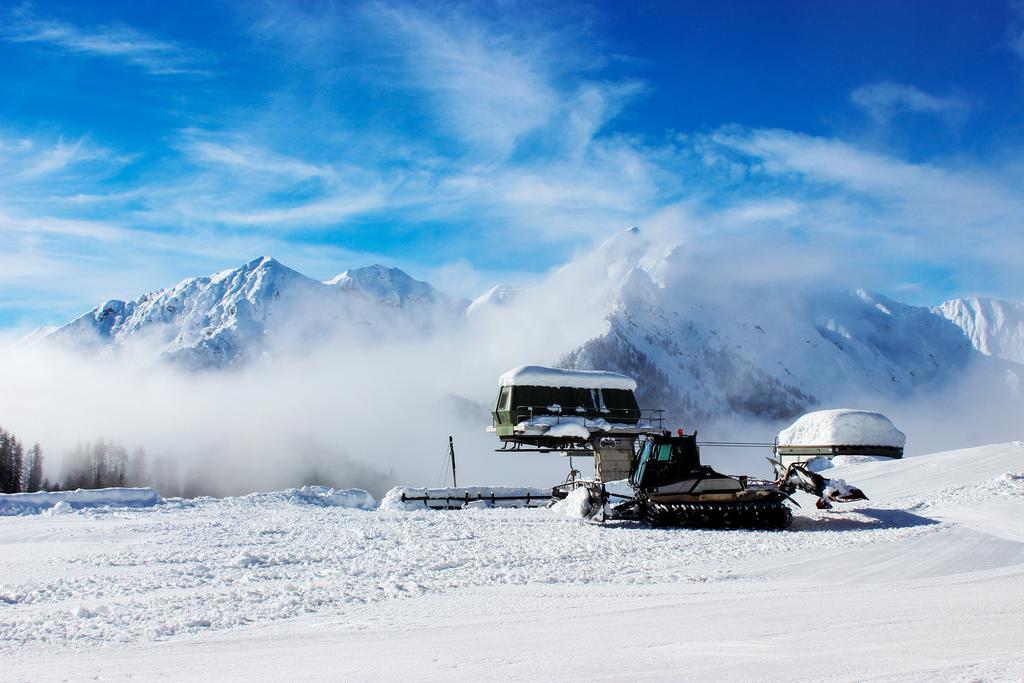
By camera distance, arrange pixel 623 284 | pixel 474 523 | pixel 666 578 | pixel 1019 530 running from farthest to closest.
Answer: pixel 623 284, pixel 474 523, pixel 1019 530, pixel 666 578

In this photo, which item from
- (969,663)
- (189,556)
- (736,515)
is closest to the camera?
(969,663)

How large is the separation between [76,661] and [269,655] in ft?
5.35

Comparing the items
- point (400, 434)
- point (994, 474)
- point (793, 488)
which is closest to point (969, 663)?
point (793, 488)

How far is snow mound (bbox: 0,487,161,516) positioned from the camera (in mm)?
20516

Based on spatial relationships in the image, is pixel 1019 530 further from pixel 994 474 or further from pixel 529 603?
pixel 529 603

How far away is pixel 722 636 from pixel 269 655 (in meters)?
4.21

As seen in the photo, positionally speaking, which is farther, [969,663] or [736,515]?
[736,515]

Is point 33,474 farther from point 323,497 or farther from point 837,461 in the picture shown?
point 837,461

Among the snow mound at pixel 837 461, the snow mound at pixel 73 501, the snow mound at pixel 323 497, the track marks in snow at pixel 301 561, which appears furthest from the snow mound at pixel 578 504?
the snow mound at pixel 837 461

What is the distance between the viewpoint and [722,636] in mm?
6914

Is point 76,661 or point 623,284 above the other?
point 623,284

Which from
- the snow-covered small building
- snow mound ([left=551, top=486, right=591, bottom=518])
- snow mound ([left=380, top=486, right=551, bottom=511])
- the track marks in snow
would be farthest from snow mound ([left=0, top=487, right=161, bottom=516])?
the snow-covered small building

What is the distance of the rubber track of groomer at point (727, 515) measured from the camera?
16.3 meters

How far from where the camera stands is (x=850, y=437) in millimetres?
32781
